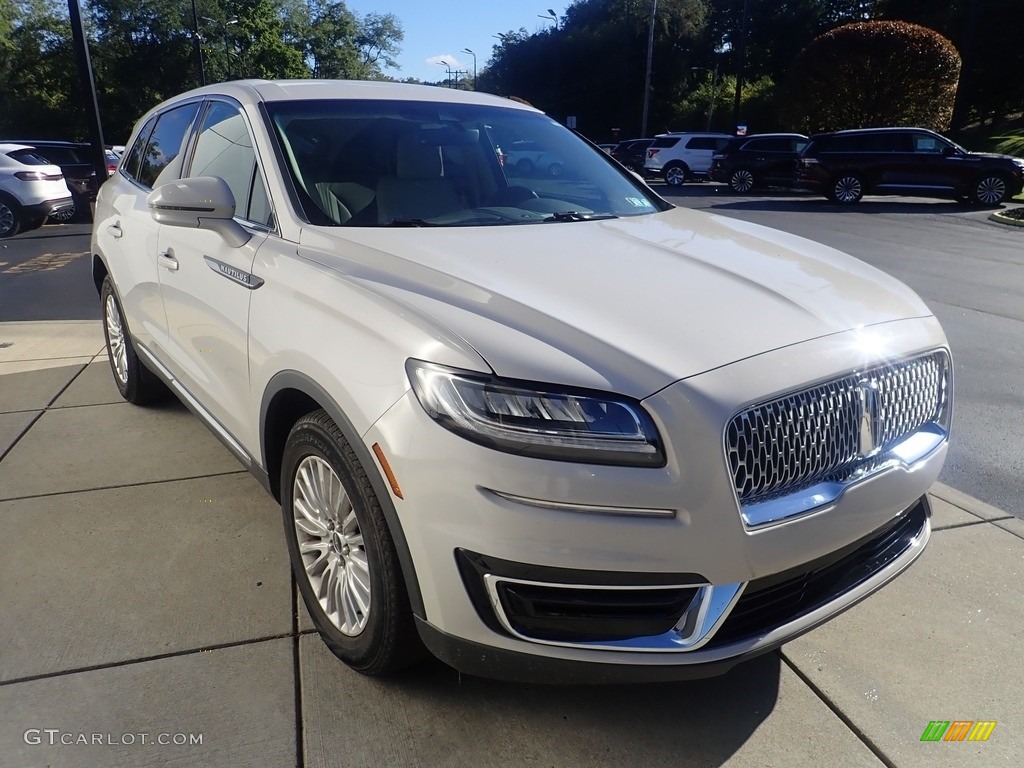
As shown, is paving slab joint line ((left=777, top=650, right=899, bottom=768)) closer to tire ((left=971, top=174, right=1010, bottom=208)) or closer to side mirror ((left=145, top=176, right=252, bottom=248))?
side mirror ((left=145, top=176, right=252, bottom=248))

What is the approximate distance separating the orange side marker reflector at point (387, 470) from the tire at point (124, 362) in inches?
115

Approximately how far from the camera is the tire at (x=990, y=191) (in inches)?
721

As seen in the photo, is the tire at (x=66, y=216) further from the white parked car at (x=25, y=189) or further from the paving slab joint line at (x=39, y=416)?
the paving slab joint line at (x=39, y=416)

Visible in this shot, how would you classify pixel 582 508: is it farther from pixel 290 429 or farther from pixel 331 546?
pixel 290 429

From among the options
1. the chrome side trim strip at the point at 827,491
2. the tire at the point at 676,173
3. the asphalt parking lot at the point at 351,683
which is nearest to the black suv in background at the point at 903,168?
the tire at the point at 676,173

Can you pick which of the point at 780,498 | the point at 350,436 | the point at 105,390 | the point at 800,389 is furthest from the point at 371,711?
the point at 105,390

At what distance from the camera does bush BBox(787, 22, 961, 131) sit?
27047mm

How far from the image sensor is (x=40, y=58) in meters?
46.4

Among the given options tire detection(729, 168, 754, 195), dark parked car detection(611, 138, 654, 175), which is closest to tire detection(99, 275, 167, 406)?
tire detection(729, 168, 754, 195)

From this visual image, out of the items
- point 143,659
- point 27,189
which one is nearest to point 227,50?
point 27,189

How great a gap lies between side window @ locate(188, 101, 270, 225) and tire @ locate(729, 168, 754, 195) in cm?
2217

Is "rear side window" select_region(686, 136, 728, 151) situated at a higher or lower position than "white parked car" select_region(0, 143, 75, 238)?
lower

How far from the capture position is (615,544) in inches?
72.5

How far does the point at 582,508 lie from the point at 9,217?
1486cm
